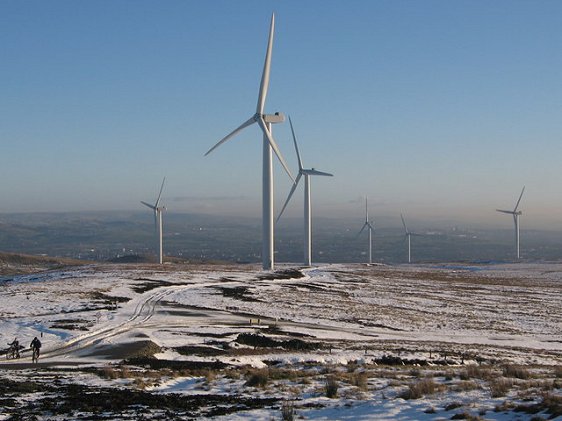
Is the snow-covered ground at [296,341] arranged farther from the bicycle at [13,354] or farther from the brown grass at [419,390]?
the bicycle at [13,354]

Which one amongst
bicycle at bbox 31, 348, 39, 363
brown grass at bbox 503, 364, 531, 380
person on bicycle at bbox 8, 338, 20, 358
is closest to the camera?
brown grass at bbox 503, 364, 531, 380

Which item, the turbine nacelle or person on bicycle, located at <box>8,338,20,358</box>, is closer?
person on bicycle, located at <box>8,338,20,358</box>

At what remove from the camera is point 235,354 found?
31.0m

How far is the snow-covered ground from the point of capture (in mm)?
18406

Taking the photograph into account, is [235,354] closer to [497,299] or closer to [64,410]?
[64,410]

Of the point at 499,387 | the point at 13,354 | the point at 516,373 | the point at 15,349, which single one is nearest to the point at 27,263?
the point at 13,354

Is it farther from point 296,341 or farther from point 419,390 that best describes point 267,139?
point 419,390

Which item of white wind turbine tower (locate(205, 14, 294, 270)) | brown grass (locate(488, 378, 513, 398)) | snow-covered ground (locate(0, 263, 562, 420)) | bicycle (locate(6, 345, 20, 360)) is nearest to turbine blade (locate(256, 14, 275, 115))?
white wind turbine tower (locate(205, 14, 294, 270))

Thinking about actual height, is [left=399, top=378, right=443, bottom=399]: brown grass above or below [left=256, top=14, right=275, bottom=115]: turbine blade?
below

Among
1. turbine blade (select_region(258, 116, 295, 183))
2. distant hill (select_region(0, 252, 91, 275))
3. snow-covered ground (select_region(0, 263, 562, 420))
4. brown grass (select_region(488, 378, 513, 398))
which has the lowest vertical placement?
distant hill (select_region(0, 252, 91, 275))

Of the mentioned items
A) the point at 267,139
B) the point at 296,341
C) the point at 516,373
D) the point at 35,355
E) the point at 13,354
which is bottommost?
the point at 296,341

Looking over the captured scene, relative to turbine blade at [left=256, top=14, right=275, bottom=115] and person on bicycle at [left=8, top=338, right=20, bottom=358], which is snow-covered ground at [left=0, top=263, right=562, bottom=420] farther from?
turbine blade at [left=256, top=14, right=275, bottom=115]

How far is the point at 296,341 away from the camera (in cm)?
3566

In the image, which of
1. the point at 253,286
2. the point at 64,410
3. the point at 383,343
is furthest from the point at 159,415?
the point at 253,286
